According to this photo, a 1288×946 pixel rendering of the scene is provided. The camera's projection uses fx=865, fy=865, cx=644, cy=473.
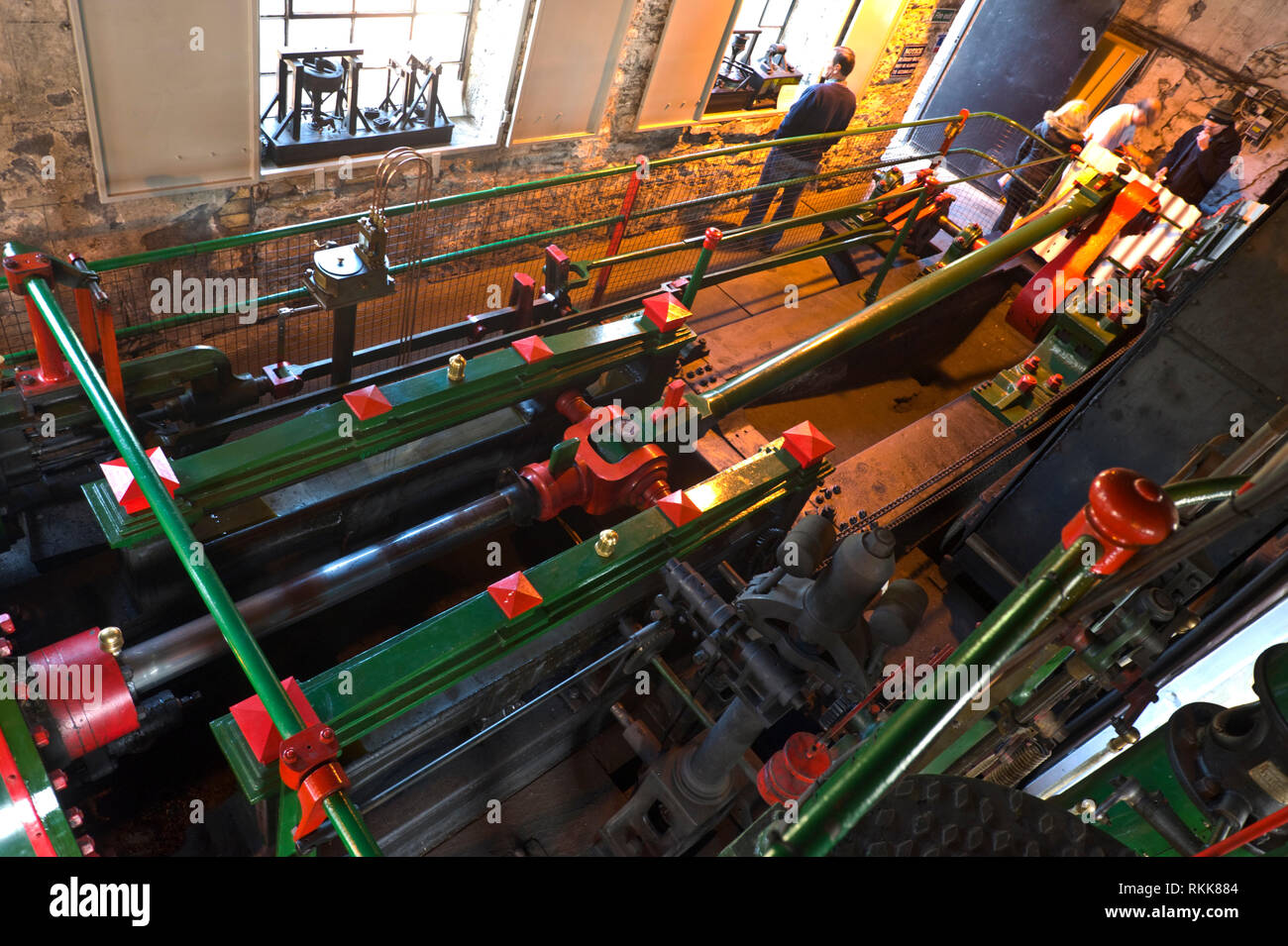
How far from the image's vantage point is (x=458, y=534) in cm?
373

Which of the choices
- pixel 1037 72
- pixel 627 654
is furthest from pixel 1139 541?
pixel 1037 72

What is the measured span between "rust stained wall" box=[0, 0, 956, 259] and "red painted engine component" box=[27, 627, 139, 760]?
2.85 metres

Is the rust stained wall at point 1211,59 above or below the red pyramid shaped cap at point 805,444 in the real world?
above

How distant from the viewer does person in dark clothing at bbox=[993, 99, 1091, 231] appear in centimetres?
730

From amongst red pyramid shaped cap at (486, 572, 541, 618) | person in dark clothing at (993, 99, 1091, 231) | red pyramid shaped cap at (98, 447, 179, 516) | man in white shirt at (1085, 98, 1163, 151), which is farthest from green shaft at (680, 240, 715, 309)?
man in white shirt at (1085, 98, 1163, 151)

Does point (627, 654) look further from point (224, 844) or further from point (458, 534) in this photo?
point (224, 844)

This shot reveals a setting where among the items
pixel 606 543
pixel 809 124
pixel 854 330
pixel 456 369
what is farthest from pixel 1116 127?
pixel 606 543

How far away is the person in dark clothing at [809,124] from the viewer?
6457 mm

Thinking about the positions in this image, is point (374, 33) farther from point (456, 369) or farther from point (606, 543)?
point (606, 543)

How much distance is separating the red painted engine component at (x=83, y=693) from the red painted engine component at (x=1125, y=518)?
276cm

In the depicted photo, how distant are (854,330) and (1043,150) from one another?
18.9ft

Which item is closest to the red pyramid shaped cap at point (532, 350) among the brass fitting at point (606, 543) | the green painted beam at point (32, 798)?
the brass fitting at point (606, 543)

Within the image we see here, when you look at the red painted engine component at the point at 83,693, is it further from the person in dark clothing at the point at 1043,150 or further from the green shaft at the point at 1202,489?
the person in dark clothing at the point at 1043,150

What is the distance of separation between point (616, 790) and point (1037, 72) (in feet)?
30.1
